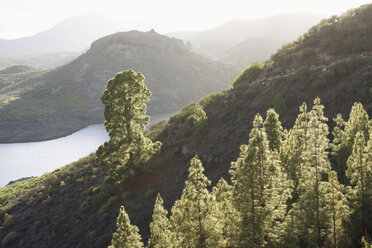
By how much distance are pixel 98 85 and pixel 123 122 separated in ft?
326

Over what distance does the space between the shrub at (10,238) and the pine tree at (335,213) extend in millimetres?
27746

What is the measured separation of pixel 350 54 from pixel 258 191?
25.2 meters

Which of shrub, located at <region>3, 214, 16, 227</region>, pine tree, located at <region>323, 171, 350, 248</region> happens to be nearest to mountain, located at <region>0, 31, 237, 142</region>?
shrub, located at <region>3, 214, 16, 227</region>

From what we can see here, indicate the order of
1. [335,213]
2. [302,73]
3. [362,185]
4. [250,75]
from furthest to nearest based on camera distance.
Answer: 1. [250,75]
2. [302,73]
3. [362,185]
4. [335,213]

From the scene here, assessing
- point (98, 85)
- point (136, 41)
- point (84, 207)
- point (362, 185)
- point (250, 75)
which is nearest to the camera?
point (362, 185)

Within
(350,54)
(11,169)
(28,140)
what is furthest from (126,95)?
(28,140)

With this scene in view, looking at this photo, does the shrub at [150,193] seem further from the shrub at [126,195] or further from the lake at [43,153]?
the lake at [43,153]

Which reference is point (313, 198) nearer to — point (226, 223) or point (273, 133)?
point (226, 223)

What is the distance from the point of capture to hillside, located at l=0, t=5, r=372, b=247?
2348 centimetres

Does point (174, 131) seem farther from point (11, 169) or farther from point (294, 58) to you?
point (11, 169)

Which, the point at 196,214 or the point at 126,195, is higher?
the point at 196,214

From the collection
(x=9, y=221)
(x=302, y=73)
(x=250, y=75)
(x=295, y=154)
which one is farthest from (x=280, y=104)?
(x=9, y=221)

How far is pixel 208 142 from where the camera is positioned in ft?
88.8

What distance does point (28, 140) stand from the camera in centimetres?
7706
